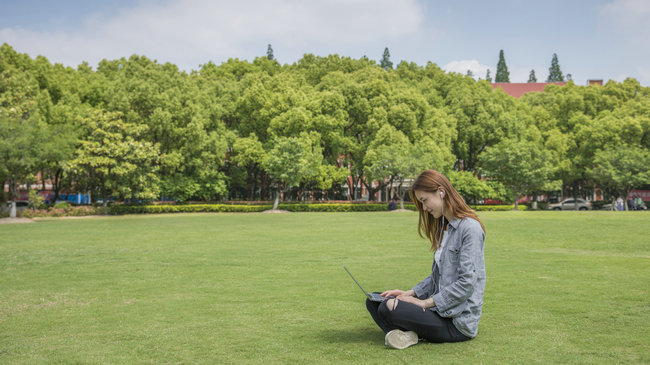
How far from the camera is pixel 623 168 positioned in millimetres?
48812

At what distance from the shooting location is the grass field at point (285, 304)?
4988 mm

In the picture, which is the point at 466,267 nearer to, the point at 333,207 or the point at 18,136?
the point at 18,136

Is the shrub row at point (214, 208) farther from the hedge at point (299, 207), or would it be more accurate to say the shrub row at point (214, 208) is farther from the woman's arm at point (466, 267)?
the woman's arm at point (466, 267)

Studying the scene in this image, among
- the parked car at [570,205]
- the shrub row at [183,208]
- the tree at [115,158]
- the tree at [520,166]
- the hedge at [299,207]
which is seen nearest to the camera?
the tree at [115,158]

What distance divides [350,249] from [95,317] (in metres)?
9.37

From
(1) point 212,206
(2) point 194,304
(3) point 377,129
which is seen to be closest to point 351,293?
(2) point 194,304

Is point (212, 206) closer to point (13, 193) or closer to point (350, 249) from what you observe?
point (13, 193)

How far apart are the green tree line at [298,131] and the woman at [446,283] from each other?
3358 cm

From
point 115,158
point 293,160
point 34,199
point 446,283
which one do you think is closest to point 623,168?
point 293,160

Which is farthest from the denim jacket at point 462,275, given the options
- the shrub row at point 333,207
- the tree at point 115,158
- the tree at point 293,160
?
the shrub row at point 333,207

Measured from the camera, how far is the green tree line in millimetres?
40094

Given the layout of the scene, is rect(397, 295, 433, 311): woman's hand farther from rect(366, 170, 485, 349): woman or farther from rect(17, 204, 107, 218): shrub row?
rect(17, 204, 107, 218): shrub row

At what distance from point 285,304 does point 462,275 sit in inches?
135

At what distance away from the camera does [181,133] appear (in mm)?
43906
